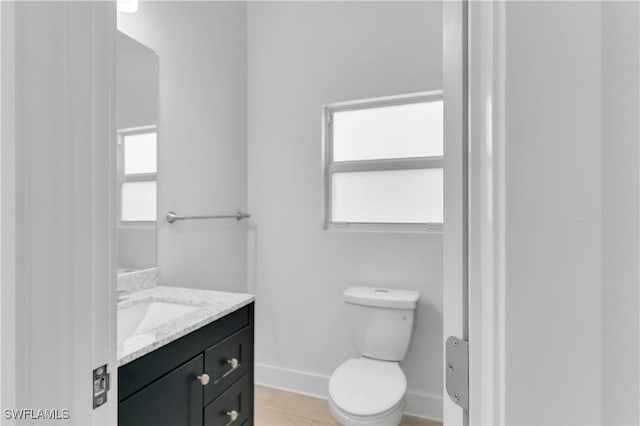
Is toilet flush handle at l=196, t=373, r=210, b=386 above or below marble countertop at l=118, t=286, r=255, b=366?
below

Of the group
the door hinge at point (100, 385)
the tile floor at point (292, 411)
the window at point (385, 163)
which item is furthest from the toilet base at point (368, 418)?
the door hinge at point (100, 385)

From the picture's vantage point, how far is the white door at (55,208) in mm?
466

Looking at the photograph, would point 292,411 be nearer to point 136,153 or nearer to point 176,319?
point 176,319

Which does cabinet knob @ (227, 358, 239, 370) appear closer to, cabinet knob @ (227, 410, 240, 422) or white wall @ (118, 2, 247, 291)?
cabinet knob @ (227, 410, 240, 422)

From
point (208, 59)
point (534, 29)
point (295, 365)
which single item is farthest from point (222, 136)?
point (534, 29)

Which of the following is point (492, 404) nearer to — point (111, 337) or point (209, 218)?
point (111, 337)

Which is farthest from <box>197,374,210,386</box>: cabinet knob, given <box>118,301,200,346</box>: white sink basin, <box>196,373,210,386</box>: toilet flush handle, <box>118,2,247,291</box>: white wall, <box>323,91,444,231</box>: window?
<box>323,91,444,231</box>: window

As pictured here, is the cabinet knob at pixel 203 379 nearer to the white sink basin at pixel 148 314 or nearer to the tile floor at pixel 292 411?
the white sink basin at pixel 148 314

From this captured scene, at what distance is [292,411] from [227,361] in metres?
0.93

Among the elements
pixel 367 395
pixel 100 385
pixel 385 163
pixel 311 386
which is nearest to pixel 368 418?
pixel 367 395

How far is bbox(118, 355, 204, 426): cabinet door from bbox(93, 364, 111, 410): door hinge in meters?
0.39

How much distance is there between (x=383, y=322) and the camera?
1.86 meters

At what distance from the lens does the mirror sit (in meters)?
1.49

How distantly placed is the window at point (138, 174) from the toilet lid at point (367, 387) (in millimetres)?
1179
